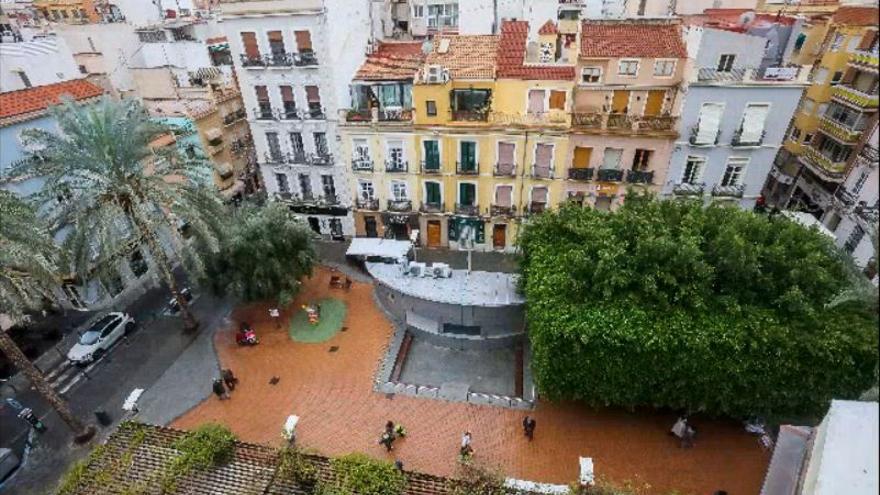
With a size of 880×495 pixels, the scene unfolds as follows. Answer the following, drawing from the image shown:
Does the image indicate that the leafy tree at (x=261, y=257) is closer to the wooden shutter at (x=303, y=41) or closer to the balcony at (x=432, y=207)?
the balcony at (x=432, y=207)

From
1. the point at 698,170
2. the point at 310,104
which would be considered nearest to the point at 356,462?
the point at 310,104

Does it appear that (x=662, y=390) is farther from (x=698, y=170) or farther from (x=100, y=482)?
(x=100, y=482)

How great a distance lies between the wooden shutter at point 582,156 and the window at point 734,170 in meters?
8.15

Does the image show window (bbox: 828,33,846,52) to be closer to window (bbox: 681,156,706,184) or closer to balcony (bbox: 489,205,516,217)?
window (bbox: 681,156,706,184)

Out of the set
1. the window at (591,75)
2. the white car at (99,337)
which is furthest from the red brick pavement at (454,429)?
the window at (591,75)

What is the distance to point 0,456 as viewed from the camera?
20453 millimetres

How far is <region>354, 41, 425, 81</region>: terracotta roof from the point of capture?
3025cm

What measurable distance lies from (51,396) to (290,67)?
2167cm

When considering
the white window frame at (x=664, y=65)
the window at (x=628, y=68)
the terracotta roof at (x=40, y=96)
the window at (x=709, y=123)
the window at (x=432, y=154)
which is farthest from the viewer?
the window at (x=432, y=154)

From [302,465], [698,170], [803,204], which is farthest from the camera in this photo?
[803,204]

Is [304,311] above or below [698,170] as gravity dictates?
below

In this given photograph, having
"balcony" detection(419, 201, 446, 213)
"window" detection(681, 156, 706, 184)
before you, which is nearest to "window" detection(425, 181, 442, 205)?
"balcony" detection(419, 201, 446, 213)

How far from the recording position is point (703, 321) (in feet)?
58.5

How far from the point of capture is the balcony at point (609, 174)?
29594mm
